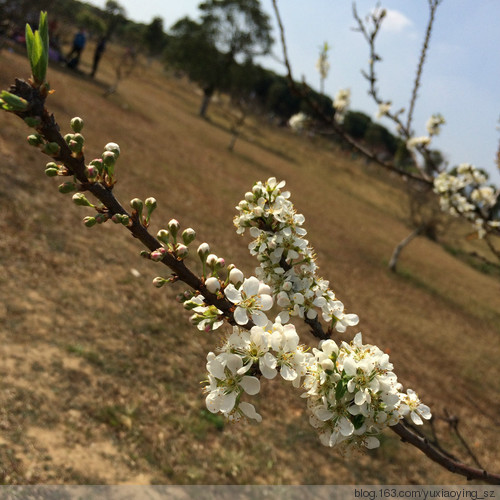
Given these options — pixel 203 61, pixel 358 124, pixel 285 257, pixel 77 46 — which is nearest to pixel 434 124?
pixel 285 257

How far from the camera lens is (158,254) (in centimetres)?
101

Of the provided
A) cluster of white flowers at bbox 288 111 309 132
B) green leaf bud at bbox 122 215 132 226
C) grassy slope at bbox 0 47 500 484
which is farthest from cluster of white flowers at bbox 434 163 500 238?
green leaf bud at bbox 122 215 132 226

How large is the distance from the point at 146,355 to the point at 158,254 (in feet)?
12.0

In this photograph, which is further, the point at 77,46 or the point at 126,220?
the point at 77,46

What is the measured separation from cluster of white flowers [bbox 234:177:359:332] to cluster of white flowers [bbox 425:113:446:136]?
3949 millimetres

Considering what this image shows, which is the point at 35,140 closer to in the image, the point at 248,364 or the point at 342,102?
the point at 248,364

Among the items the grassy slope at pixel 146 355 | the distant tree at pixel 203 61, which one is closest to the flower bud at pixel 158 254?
the grassy slope at pixel 146 355

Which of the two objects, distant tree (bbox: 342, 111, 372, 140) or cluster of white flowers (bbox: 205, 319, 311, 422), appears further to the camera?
distant tree (bbox: 342, 111, 372, 140)

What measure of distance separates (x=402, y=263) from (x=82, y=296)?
11044mm

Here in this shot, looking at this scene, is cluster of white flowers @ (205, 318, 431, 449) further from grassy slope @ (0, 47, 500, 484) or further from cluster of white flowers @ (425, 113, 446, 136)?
cluster of white flowers @ (425, 113, 446, 136)

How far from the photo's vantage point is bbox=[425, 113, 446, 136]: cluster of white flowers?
4.72m

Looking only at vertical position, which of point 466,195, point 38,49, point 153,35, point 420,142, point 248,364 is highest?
point 153,35

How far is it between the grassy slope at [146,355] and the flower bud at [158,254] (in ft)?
8.36

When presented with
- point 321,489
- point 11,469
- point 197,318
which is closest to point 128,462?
point 11,469
